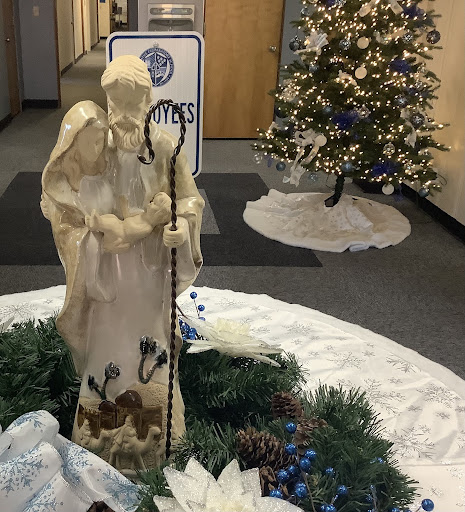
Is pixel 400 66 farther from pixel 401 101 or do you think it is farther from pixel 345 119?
pixel 345 119

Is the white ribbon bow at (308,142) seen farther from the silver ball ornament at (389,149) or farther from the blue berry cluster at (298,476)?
the blue berry cluster at (298,476)

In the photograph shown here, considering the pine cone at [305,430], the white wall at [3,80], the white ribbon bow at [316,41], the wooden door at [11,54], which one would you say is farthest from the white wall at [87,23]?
the pine cone at [305,430]

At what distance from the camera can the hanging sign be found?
5.10 feet

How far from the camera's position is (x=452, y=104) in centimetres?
369

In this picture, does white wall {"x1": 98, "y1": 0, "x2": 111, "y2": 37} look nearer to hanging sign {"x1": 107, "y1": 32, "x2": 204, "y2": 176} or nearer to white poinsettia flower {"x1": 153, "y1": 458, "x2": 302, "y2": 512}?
hanging sign {"x1": 107, "y1": 32, "x2": 204, "y2": 176}

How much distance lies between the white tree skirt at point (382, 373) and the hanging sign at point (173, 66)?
1.50ft

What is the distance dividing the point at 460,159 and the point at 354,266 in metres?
1.11

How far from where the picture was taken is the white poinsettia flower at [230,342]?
122 centimetres

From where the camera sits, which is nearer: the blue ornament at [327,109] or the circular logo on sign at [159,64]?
the circular logo on sign at [159,64]

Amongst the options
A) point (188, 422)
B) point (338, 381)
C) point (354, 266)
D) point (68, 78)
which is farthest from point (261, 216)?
point (68, 78)

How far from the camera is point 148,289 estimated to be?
3.33 ft

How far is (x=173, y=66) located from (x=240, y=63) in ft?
13.3

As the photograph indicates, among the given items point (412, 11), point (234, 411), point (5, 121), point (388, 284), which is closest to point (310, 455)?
point (234, 411)

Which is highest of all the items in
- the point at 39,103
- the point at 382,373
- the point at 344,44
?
the point at 344,44
